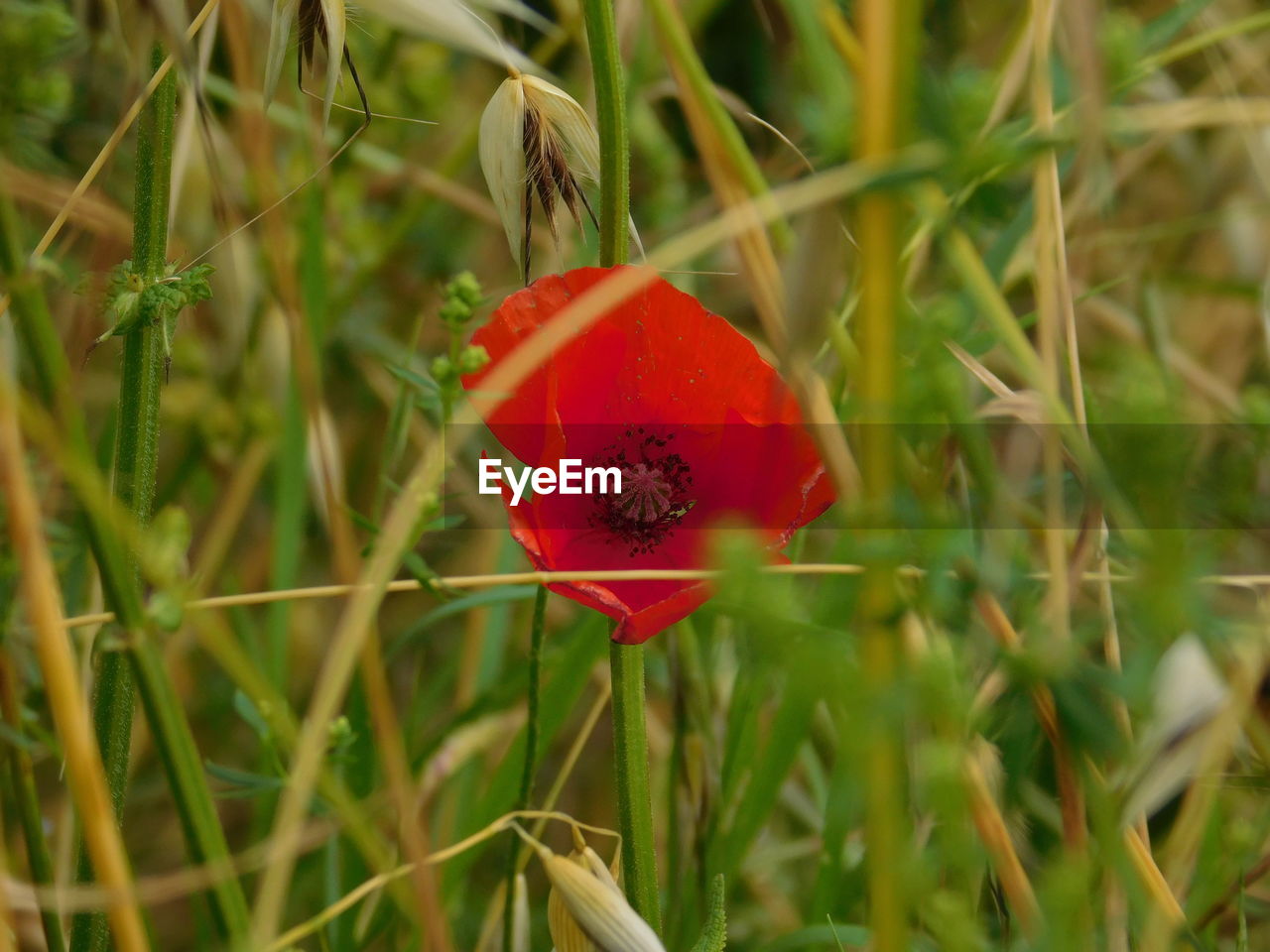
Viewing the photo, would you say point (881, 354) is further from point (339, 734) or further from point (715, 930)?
point (339, 734)

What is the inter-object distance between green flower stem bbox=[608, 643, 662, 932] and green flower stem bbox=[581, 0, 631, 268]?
133mm

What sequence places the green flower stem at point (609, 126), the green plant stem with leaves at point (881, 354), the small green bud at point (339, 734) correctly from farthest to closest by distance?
the small green bud at point (339, 734)
the green flower stem at point (609, 126)
the green plant stem with leaves at point (881, 354)

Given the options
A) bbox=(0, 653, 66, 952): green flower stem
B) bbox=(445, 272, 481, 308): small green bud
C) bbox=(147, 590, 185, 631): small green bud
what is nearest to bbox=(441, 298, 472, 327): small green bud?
bbox=(445, 272, 481, 308): small green bud

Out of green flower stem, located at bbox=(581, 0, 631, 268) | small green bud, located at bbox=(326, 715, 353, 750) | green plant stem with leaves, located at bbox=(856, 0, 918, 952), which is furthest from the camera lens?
small green bud, located at bbox=(326, 715, 353, 750)

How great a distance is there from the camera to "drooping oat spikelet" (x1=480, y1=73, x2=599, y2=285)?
1.34 ft

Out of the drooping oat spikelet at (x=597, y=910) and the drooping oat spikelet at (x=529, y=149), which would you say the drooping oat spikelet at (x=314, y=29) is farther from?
the drooping oat spikelet at (x=597, y=910)

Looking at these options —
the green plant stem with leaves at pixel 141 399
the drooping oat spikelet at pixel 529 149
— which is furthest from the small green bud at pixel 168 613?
the drooping oat spikelet at pixel 529 149

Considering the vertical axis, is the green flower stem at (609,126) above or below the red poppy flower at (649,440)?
above

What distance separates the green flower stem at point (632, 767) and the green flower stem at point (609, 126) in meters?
0.13

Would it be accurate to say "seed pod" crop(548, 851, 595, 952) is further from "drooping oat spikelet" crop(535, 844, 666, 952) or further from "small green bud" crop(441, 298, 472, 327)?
"small green bud" crop(441, 298, 472, 327)

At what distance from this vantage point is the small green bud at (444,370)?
36 cm

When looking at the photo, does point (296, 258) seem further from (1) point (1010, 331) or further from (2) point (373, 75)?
(1) point (1010, 331)

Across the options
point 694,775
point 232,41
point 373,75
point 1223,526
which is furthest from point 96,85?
point 1223,526

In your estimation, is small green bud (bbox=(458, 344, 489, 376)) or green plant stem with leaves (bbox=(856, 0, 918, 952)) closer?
green plant stem with leaves (bbox=(856, 0, 918, 952))
